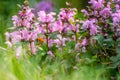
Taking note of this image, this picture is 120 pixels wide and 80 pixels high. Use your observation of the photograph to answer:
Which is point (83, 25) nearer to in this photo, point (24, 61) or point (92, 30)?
point (92, 30)

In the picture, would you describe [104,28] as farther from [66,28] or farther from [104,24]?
[66,28]

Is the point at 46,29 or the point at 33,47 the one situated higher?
the point at 46,29

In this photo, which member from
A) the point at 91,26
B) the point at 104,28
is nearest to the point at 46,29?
the point at 91,26

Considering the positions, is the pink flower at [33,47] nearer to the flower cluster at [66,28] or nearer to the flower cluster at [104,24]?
the flower cluster at [66,28]

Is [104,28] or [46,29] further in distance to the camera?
[104,28]

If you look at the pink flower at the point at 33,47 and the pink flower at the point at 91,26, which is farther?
the pink flower at the point at 33,47

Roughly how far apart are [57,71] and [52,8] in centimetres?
368

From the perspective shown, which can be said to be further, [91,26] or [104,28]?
[104,28]

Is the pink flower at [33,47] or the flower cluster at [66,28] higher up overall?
the flower cluster at [66,28]

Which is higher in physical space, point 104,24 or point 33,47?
point 104,24

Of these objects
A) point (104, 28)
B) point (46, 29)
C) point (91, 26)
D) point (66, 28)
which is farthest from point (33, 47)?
point (104, 28)

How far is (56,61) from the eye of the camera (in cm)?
404

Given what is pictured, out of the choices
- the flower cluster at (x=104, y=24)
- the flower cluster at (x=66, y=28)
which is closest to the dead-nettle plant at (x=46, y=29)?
the flower cluster at (x=66, y=28)

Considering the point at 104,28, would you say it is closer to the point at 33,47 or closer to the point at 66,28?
the point at 66,28
